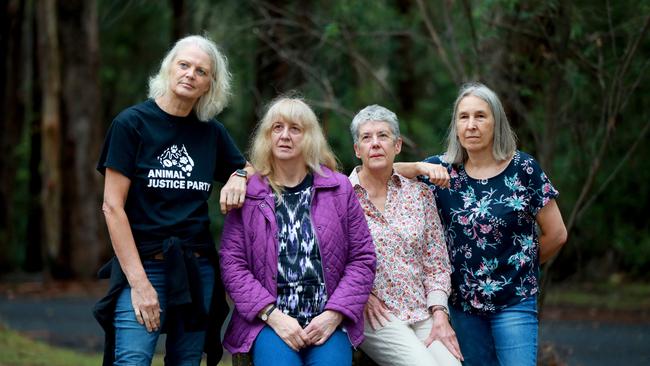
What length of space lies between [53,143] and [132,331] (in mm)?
16085

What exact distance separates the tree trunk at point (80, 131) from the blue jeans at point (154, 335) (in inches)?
624

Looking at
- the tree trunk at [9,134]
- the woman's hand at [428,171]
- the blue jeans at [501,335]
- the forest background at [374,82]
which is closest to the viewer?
the blue jeans at [501,335]

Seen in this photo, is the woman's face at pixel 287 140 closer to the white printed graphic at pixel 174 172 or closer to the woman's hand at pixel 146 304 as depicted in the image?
the white printed graphic at pixel 174 172

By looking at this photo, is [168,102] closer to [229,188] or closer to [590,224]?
[229,188]

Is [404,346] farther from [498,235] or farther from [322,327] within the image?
[498,235]

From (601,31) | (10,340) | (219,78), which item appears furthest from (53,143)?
(219,78)

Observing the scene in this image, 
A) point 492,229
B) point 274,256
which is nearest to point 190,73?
point 274,256

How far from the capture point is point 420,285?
200 inches

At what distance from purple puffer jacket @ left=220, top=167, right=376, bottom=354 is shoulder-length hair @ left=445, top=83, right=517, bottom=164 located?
0.69 metres

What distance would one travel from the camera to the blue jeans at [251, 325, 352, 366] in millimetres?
4676

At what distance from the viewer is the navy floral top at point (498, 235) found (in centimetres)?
495

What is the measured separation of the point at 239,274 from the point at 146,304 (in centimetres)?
46

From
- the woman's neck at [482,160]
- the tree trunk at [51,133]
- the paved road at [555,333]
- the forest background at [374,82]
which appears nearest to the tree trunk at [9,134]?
the forest background at [374,82]

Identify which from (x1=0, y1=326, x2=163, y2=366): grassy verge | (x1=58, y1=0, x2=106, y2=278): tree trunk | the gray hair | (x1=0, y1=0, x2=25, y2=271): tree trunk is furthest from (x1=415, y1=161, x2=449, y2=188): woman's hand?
(x1=0, y1=0, x2=25, y2=271): tree trunk
